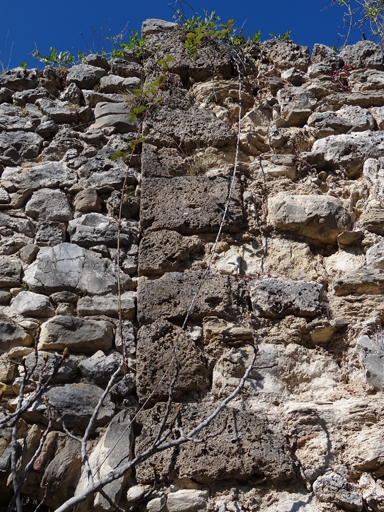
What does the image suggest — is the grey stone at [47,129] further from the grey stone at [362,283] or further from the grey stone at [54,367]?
the grey stone at [362,283]

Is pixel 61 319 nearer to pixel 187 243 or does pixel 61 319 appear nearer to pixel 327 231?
pixel 187 243

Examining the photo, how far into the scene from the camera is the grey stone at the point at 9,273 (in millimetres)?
2566

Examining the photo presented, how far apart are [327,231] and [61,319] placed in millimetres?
1354

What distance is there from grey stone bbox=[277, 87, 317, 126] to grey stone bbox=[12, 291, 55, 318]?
1.80m

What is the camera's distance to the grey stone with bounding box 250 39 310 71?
361 centimetres

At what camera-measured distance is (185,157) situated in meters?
3.12

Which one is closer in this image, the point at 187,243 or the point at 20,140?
the point at 187,243

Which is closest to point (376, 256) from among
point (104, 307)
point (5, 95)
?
point (104, 307)

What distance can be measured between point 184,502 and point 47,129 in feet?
A: 7.61

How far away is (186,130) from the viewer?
3.19 m

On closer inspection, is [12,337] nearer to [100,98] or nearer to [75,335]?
[75,335]

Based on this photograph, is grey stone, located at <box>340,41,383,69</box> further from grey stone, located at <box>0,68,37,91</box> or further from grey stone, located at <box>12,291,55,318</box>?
grey stone, located at <box>12,291,55,318</box>

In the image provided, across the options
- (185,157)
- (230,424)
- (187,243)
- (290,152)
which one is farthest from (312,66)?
(230,424)

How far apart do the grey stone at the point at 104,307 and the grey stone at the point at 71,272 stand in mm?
49
